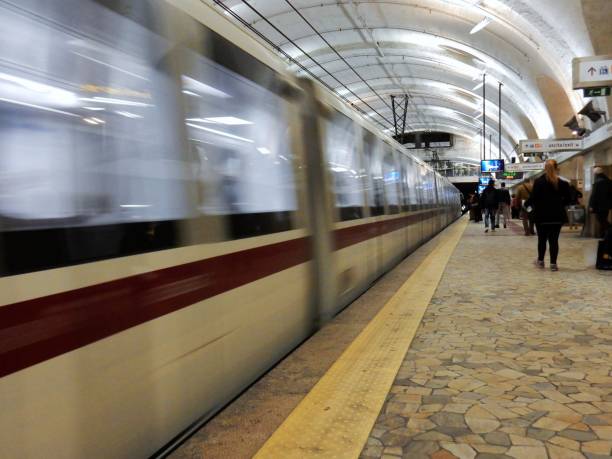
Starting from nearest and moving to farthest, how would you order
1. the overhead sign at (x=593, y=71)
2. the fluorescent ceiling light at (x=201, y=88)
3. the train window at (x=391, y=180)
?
the fluorescent ceiling light at (x=201, y=88)
the train window at (x=391, y=180)
the overhead sign at (x=593, y=71)

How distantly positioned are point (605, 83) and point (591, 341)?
829cm

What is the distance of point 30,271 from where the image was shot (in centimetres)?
172

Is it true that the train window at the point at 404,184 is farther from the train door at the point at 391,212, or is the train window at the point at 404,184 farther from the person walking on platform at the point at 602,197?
the person walking on platform at the point at 602,197

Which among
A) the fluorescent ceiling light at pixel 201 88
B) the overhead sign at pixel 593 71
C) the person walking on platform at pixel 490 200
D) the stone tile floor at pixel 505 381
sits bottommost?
the stone tile floor at pixel 505 381

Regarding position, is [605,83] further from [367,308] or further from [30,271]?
[30,271]

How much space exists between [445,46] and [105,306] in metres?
21.6

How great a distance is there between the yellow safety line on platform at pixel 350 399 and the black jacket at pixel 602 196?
522 cm

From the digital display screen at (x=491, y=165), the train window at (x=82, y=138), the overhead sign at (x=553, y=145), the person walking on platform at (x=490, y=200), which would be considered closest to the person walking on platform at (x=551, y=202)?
the train window at (x=82, y=138)

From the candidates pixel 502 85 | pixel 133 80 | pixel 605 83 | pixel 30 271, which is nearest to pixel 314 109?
pixel 133 80

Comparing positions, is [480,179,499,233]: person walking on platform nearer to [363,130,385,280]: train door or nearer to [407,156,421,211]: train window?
[407,156,421,211]: train window

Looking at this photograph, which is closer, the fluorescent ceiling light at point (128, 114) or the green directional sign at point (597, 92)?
the fluorescent ceiling light at point (128, 114)

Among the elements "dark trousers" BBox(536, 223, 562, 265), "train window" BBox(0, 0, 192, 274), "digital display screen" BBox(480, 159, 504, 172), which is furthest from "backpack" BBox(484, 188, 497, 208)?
"train window" BBox(0, 0, 192, 274)

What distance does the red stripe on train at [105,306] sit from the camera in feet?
5.50

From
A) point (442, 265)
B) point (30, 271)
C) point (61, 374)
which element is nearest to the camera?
point (30, 271)
